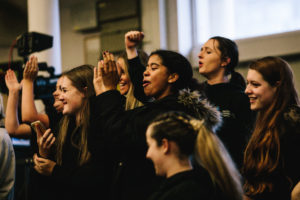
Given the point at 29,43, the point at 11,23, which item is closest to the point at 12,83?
the point at 29,43

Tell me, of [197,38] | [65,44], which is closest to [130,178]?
[197,38]

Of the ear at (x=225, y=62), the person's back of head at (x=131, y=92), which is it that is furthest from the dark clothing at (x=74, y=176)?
the ear at (x=225, y=62)

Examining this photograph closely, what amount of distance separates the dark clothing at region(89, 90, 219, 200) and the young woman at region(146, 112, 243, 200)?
15cm

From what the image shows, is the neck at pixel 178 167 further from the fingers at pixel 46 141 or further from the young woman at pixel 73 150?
the fingers at pixel 46 141

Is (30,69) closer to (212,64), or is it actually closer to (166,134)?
(212,64)

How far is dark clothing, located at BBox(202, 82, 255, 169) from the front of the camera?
2074mm

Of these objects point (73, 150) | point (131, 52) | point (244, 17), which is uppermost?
point (244, 17)

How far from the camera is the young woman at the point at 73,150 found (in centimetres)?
187

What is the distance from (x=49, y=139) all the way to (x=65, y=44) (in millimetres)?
3875

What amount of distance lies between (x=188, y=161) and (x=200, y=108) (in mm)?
311

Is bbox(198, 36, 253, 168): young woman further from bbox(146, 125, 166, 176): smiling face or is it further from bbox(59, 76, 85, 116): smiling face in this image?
bbox(59, 76, 85, 116): smiling face

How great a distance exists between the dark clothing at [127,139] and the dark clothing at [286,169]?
36 cm

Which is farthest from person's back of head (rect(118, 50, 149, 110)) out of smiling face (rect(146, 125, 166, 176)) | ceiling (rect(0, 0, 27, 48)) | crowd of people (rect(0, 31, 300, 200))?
ceiling (rect(0, 0, 27, 48))

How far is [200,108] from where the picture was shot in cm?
171
